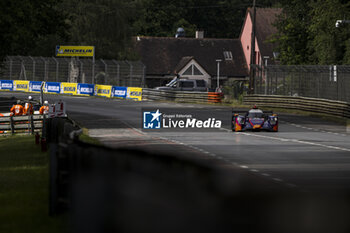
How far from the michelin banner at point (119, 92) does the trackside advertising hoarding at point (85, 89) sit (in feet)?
10.6

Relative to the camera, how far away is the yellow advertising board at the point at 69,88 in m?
63.7

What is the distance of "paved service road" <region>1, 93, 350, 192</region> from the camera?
53.9 ft

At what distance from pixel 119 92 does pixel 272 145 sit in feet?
118

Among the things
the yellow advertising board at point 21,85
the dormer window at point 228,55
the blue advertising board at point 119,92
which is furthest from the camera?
the dormer window at point 228,55

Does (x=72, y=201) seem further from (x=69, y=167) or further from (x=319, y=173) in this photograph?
(x=319, y=173)

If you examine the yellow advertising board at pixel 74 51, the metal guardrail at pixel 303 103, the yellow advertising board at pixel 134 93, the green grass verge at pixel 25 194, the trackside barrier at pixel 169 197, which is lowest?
the green grass verge at pixel 25 194

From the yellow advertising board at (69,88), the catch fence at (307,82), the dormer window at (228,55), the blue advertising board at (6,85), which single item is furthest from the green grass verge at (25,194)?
the dormer window at (228,55)

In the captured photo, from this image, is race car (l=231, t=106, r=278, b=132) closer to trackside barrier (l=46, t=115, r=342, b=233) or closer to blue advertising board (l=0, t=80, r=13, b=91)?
trackside barrier (l=46, t=115, r=342, b=233)

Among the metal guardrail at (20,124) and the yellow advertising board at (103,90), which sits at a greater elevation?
the yellow advertising board at (103,90)

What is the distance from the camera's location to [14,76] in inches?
2773

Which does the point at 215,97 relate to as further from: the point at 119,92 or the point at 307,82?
the point at 119,92

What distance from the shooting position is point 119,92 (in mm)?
59219

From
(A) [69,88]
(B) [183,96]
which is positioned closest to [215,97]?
(B) [183,96]

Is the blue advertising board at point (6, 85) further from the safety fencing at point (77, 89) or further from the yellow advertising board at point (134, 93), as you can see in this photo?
the yellow advertising board at point (134, 93)
